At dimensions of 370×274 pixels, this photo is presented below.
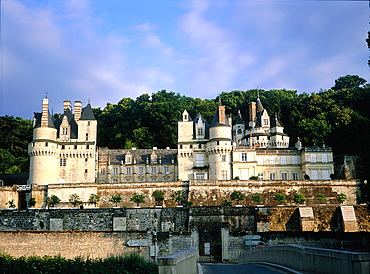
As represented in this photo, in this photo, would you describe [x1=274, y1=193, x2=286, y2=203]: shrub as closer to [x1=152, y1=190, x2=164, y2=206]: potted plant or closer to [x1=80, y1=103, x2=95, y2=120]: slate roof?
[x1=152, y1=190, x2=164, y2=206]: potted plant

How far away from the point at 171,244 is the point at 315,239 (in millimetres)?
11472

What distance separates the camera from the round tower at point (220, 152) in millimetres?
64812

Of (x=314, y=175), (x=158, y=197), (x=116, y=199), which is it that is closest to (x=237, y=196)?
(x=158, y=197)

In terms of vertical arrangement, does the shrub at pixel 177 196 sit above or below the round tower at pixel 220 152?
below

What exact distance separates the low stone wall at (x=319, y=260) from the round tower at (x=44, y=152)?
44367mm

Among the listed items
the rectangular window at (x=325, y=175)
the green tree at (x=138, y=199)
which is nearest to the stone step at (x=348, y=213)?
the rectangular window at (x=325, y=175)

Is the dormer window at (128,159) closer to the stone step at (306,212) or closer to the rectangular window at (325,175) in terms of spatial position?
the rectangular window at (325,175)

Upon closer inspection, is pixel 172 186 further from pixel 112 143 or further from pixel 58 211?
pixel 112 143

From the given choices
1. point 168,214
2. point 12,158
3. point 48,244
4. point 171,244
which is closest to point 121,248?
point 171,244

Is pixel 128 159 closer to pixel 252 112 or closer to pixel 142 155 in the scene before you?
pixel 142 155

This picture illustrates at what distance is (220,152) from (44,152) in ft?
76.6

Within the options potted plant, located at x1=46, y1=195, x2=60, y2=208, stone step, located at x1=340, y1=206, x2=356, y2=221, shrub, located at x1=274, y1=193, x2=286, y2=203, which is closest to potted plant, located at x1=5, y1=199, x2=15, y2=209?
potted plant, located at x1=46, y1=195, x2=60, y2=208

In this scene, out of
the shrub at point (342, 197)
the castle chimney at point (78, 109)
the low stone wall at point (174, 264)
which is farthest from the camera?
the castle chimney at point (78, 109)

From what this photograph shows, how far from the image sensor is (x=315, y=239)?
38656 mm
